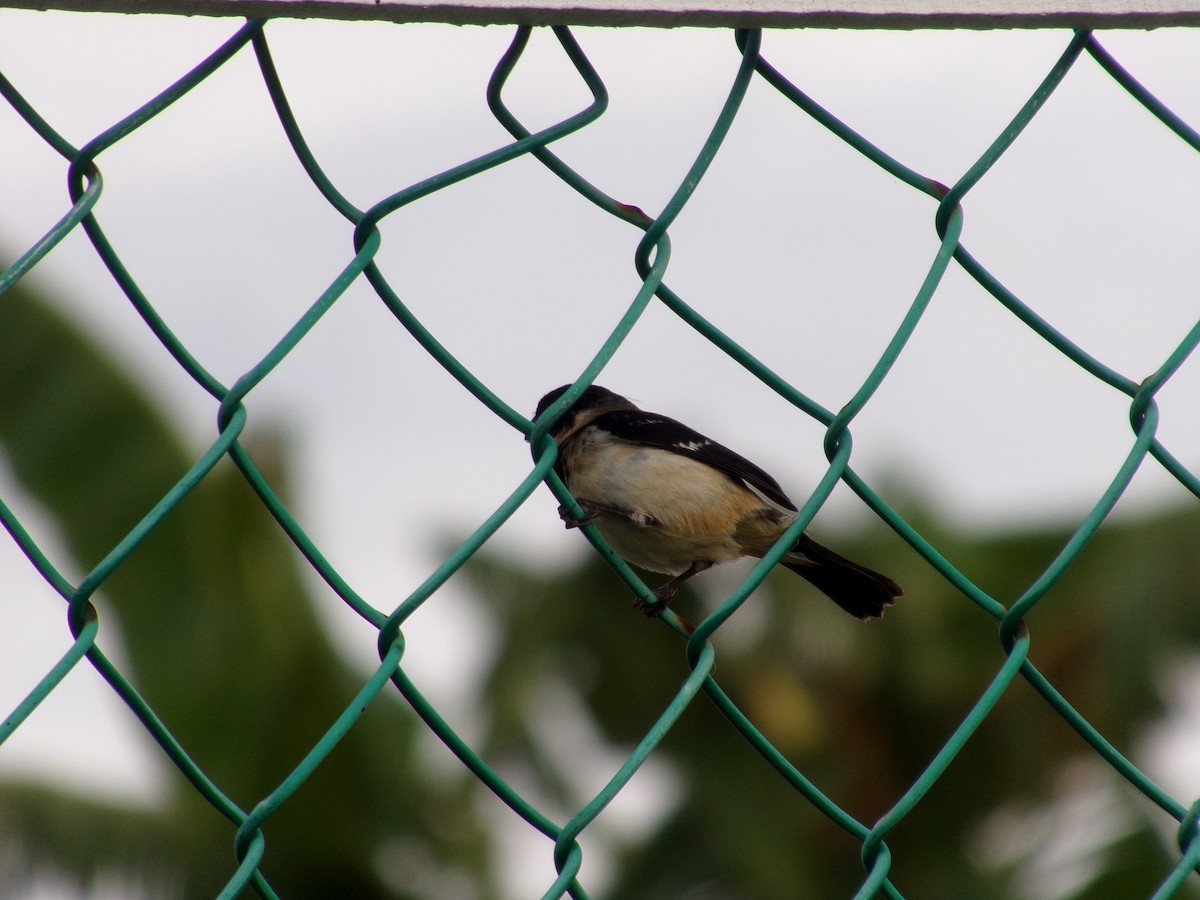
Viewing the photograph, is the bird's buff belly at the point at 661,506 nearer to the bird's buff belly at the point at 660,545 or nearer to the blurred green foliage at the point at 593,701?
the bird's buff belly at the point at 660,545

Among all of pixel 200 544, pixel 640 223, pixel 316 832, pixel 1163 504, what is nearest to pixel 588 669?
pixel 316 832

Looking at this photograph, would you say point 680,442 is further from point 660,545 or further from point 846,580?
point 846,580

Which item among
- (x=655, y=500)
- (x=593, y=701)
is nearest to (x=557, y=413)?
(x=655, y=500)

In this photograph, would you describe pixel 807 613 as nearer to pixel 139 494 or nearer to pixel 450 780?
pixel 450 780

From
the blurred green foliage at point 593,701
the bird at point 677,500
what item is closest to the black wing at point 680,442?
the bird at point 677,500

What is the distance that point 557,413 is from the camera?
1.62 meters

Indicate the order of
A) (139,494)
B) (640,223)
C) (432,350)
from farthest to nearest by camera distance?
(139,494) < (640,223) < (432,350)

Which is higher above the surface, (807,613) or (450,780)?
(807,613)

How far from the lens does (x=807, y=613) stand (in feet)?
33.2

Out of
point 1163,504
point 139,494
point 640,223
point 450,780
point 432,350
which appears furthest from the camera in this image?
point 1163,504

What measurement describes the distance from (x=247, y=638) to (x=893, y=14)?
729 centimetres

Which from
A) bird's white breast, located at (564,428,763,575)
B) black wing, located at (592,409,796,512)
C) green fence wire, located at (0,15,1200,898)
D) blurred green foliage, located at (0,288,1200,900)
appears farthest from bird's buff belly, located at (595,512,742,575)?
blurred green foliage, located at (0,288,1200,900)

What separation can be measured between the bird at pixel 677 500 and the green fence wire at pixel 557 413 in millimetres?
2098

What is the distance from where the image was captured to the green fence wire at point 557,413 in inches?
51.1
